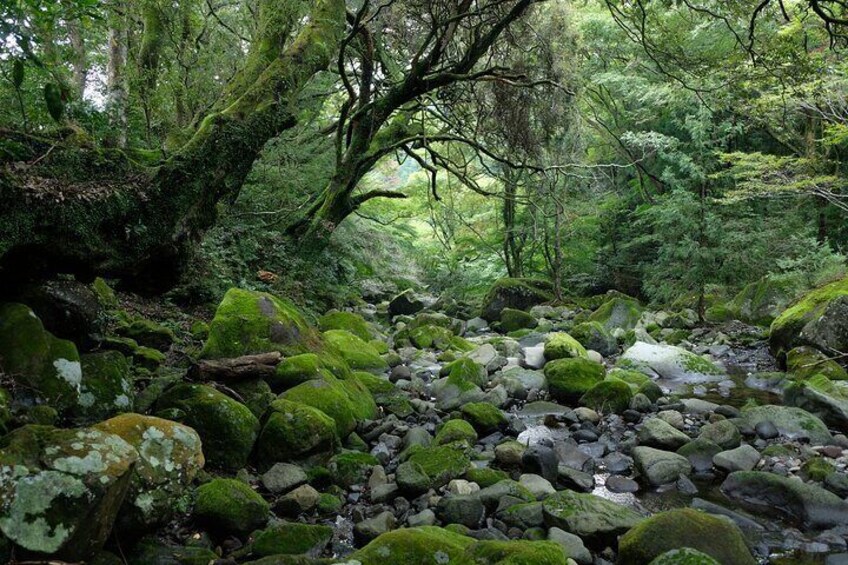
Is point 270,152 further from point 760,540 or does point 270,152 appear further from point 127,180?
point 760,540

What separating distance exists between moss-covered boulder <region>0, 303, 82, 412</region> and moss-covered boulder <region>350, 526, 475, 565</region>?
224 centimetres

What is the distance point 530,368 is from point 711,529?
5431 mm

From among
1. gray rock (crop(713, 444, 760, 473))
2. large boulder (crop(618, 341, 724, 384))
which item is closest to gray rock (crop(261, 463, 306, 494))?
gray rock (crop(713, 444, 760, 473))

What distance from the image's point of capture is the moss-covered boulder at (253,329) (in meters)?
5.62

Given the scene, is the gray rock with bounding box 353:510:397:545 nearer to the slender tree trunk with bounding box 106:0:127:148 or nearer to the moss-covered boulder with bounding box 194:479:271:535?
the moss-covered boulder with bounding box 194:479:271:535

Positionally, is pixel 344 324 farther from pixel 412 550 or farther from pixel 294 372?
pixel 412 550

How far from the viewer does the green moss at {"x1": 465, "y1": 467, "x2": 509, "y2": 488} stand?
183 inches

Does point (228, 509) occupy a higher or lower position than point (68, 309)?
lower

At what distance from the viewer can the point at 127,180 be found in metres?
4.23

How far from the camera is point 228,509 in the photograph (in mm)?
3590

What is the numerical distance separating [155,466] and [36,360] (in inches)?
43.5

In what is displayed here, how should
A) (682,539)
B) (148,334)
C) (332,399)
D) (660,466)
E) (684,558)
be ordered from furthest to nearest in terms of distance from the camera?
(148,334)
(332,399)
(660,466)
(682,539)
(684,558)

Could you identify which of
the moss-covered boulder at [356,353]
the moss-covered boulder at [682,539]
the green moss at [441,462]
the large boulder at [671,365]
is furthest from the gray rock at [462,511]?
the large boulder at [671,365]

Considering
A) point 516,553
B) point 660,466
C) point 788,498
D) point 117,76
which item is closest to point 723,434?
point 660,466
